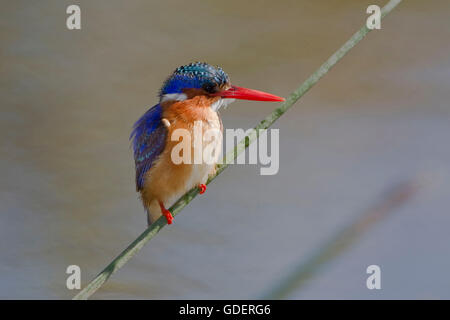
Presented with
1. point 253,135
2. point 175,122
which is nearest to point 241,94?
point 175,122

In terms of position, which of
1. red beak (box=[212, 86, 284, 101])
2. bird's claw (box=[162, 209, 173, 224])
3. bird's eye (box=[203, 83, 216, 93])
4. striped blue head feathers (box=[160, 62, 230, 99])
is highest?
striped blue head feathers (box=[160, 62, 230, 99])

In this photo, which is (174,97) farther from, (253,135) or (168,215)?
(253,135)

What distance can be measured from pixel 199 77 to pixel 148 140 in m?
0.26

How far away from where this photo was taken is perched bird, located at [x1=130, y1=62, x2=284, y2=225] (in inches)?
82.7

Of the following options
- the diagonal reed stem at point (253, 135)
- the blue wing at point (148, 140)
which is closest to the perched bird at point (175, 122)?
the blue wing at point (148, 140)

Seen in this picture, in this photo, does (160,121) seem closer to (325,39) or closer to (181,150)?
(181,150)

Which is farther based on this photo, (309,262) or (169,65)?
(169,65)

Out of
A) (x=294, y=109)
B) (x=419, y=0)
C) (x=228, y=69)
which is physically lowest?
(x=294, y=109)

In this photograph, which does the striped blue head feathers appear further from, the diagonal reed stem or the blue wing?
the diagonal reed stem

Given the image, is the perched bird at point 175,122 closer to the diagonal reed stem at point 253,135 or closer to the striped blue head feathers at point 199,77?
the striped blue head feathers at point 199,77

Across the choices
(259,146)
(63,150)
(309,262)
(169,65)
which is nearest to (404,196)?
(309,262)

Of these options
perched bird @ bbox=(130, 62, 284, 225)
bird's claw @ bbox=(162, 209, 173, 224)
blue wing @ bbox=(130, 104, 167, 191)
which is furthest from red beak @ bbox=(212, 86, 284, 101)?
bird's claw @ bbox=(162, 209, 173, 224)

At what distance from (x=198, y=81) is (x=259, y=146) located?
43 cm

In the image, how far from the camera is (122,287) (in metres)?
2.49
